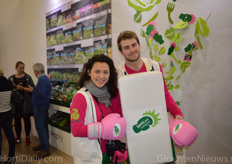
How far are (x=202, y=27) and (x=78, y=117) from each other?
163 cm

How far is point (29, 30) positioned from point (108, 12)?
10.5 feet

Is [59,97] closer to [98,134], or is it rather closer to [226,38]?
[98,134]

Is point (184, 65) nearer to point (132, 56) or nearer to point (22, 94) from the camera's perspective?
point (132, 56)

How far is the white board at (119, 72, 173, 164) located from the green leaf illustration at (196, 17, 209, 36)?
1.11 m

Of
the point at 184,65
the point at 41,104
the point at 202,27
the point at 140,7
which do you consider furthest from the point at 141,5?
the point at 41,104

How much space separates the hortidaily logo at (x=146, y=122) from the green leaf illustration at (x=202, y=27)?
126 centimetres

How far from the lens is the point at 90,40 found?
10.8ft

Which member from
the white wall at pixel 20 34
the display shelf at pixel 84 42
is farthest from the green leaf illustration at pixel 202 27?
the white wall at pixel 20 34

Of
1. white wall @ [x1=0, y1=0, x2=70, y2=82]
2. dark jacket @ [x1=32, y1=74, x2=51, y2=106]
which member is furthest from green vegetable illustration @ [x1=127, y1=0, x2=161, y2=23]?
white wall @ [x1=0, y1=0, x2=70, y2=82]

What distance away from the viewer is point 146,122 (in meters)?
1.16

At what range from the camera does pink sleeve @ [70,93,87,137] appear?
1085 mm

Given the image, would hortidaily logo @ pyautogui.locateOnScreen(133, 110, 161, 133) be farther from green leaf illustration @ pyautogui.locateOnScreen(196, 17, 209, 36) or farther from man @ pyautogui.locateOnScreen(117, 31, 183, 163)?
green leaf illustration @ pyautogui.locateOnScreen(196, 17, 209, 36)

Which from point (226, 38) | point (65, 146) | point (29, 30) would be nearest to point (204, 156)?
point (226, 38)

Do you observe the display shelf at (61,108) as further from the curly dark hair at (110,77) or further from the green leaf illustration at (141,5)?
the green leaf illustration at (141,5)
